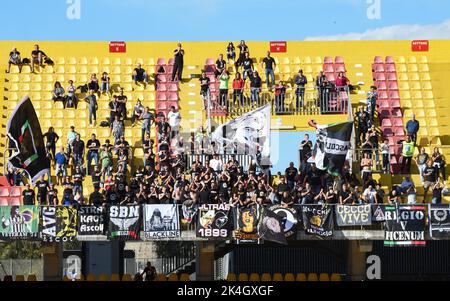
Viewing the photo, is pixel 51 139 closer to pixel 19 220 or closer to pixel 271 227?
pixel 19 220

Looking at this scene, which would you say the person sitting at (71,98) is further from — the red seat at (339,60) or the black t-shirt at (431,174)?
the black t-shirt at (431,174)

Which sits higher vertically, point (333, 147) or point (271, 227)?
point (333, 147)

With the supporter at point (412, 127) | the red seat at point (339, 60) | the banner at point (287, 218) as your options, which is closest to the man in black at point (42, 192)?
the banner at point (287, 218)

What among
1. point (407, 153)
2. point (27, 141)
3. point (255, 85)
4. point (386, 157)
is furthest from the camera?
point (255, 85)

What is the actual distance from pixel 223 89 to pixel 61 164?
276 inches

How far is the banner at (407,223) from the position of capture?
3306 cm

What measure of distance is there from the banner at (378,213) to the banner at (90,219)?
7830mm

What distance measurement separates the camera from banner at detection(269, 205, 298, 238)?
108 ft

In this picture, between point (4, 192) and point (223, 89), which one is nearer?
point (4, 192)

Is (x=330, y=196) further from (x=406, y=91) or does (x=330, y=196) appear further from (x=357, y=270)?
(x=406, y=91)

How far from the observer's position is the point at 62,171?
37.6 meters

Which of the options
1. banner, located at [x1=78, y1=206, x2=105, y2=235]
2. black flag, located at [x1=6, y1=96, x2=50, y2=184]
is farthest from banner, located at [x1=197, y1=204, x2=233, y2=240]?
black flag, located at [x1=6, y1=96, x2=50, y2=184]

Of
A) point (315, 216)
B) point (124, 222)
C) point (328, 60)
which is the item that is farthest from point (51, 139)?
point (328, 60)

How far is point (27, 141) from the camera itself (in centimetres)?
3334
